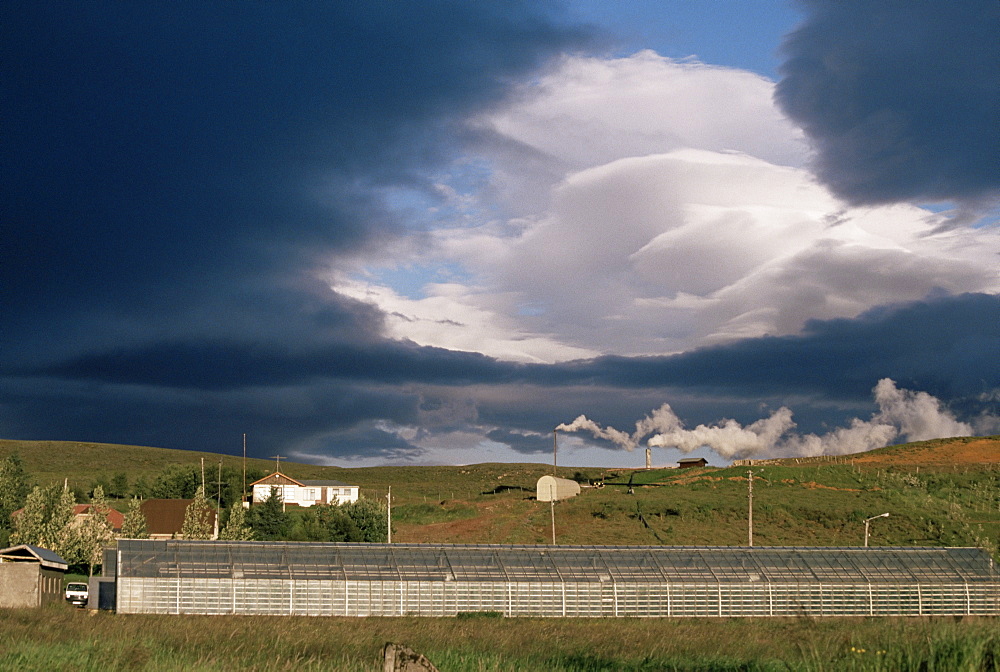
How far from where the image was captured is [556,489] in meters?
105

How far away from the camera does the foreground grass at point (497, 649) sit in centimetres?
1432

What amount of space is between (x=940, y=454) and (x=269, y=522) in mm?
105002

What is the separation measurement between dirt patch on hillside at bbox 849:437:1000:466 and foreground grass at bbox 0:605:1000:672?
118 m

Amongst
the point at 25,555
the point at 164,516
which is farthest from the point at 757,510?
the point at 25,555

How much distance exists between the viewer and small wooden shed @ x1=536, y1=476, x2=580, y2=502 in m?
103

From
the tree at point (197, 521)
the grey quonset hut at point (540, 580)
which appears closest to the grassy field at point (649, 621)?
the grey quonset hut at point (540, 580)

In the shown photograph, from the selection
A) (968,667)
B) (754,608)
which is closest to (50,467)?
(754,608)

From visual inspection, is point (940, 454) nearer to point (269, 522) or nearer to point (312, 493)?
point (312, 493)

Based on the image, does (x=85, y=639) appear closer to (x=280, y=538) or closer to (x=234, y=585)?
(x=234, y=585)

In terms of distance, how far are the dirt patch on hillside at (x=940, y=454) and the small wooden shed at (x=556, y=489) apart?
5147 centimetres

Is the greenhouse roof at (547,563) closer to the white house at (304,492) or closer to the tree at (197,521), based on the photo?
the tree at (197,521)

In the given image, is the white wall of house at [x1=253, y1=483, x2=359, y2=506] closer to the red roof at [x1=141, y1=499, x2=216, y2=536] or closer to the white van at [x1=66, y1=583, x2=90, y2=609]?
the red roof at [x1=141, y1=499, x2=216, y2=536]

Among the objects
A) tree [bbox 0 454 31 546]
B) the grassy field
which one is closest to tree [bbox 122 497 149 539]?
tree [bbox 0 454 31 546]

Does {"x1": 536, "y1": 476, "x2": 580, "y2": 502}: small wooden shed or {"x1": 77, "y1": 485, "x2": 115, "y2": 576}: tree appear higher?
{"x1": 536, "y1": 476, "x2": 580, "y2": 502}: small wooden shed
